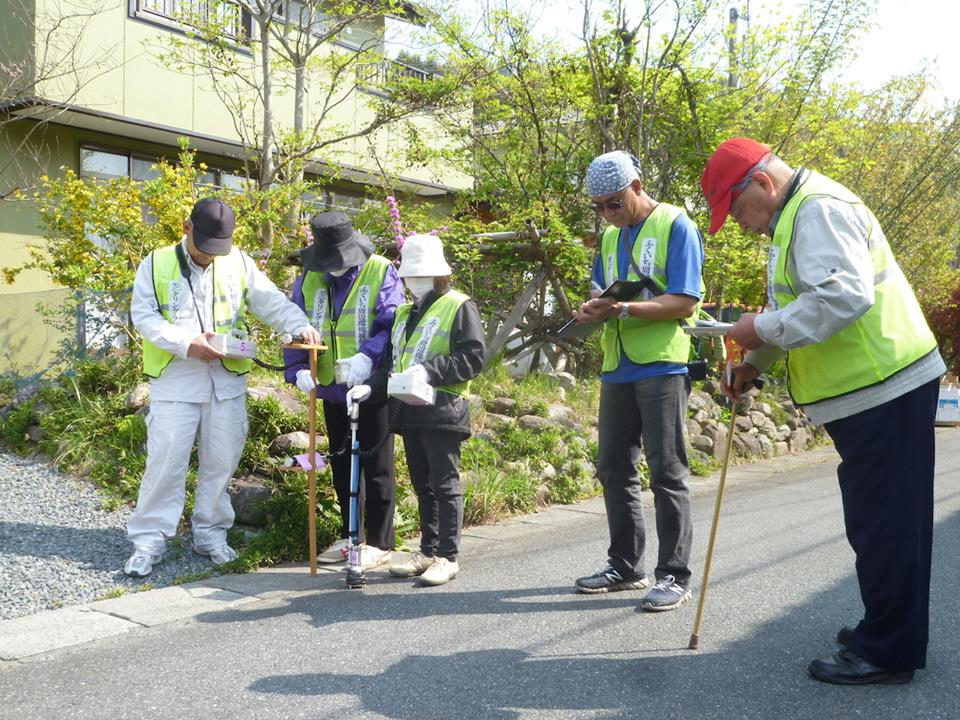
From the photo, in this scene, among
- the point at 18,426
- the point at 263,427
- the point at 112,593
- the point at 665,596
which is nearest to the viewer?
the point at 665,596

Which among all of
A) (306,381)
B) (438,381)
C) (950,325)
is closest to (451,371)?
(438,381)

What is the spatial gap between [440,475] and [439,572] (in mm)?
514

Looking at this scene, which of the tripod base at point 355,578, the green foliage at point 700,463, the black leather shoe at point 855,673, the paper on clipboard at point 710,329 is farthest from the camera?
the green foliage at point 700,463

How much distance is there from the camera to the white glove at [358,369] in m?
4.97

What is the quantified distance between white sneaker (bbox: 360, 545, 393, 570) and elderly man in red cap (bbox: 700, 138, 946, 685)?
2517mm

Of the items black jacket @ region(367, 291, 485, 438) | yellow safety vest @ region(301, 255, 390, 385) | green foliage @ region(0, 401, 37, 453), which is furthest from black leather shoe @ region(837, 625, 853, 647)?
green foliage @ region(0, 401, 37, 453)

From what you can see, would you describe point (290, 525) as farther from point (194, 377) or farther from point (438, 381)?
point (438, 381)

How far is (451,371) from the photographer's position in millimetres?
4766

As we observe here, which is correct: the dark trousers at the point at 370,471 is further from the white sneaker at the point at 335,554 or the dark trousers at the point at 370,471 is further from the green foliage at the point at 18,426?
the green foliage at the point at 18,426

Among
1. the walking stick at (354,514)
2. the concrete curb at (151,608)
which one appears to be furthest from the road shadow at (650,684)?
the concrete curb at (151,608)

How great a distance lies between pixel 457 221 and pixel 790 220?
292 inches

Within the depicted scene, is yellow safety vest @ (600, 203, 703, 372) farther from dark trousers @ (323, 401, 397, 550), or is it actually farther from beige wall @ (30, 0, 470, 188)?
beige wall @ (30, 0, 470, 188)

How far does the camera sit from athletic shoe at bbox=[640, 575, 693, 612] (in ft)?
14.1

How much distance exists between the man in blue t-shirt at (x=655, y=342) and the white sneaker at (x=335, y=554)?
182cm
